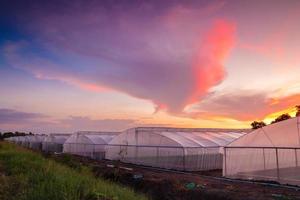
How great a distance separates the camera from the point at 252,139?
65.9 ft

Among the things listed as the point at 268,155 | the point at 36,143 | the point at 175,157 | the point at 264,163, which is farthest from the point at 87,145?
the point at 268,155

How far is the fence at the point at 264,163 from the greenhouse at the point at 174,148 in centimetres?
478

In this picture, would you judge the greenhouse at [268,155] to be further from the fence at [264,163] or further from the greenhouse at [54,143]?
the greenhouse at [54,143]

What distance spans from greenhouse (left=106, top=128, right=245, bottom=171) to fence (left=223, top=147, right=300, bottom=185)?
478cm

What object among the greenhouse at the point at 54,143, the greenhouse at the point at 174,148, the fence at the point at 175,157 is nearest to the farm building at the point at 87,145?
the greenhouse at the point at 174,148

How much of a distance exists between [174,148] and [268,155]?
27.8ft

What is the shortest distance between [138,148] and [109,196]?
21282mm

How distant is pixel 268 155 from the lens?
61.2 ft

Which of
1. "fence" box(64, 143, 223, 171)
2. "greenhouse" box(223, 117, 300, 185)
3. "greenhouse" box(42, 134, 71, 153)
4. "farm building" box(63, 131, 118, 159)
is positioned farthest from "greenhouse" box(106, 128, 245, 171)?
"greenhouse" box(42, 134, 71, 153)

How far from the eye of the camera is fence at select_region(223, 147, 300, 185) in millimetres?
17406

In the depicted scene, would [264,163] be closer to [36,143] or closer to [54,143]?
[54,143]

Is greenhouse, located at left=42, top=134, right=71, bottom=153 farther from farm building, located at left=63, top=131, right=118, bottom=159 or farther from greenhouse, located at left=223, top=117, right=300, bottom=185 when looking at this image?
greenhouse, located at left=223, top=117, right=300, bottom=185

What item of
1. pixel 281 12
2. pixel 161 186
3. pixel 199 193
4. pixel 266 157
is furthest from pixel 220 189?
pixel 281 12

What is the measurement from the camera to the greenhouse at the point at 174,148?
2539 centimetres
